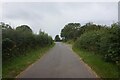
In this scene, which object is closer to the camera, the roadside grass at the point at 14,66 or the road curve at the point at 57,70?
the road curve at the point at 57,70

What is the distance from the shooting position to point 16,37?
2288cm

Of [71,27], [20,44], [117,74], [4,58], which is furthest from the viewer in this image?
[71,27]

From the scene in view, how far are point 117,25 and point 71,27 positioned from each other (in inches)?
4376

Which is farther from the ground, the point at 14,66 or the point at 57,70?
the point at 14,66

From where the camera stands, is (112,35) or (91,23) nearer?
(112,35)

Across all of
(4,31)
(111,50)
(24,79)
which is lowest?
(24,79)

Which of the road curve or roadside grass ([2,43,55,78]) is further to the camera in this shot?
Result: roadside grass ([2,43,55,78])

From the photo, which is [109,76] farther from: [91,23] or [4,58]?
[91,23]

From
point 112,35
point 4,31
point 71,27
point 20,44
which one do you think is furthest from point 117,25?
point 71,27

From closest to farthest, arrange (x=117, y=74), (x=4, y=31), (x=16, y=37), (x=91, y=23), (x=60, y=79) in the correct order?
(x=60, y=79)
(x=117, y=74)
(x=4, y=31)
(x=16, y=37)
(x=91, y=23)

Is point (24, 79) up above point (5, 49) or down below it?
below

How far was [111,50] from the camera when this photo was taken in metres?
16.3

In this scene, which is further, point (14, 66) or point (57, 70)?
point (14, 66)

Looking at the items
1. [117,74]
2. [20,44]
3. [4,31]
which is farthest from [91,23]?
[117,74]
